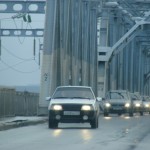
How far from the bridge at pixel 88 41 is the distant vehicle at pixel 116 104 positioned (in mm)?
3244

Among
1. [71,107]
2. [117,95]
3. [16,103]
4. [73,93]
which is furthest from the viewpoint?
[117,95]

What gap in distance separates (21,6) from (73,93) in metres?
30.0

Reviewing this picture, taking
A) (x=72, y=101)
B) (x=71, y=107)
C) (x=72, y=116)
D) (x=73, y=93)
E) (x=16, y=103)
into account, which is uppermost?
(x=73, y=93)

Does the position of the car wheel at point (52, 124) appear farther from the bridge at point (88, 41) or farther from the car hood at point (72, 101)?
the bridge at point (88, 41)

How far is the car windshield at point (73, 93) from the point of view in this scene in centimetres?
2747

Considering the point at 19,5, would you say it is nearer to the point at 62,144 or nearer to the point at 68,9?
the point at 68,9

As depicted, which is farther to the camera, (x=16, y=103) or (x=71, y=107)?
(x=16, y=103)

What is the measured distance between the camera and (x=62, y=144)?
712 inches

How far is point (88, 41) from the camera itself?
66.5 metres

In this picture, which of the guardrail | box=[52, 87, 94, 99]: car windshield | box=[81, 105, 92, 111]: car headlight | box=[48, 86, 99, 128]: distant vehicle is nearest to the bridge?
the guardrail

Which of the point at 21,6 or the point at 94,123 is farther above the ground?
the point at 21,6

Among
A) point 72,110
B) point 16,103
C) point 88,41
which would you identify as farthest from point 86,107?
point 88,41

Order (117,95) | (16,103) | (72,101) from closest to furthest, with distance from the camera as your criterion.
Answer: (72,101), (16,103), (117,95)

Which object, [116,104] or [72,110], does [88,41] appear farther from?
[72,110]
